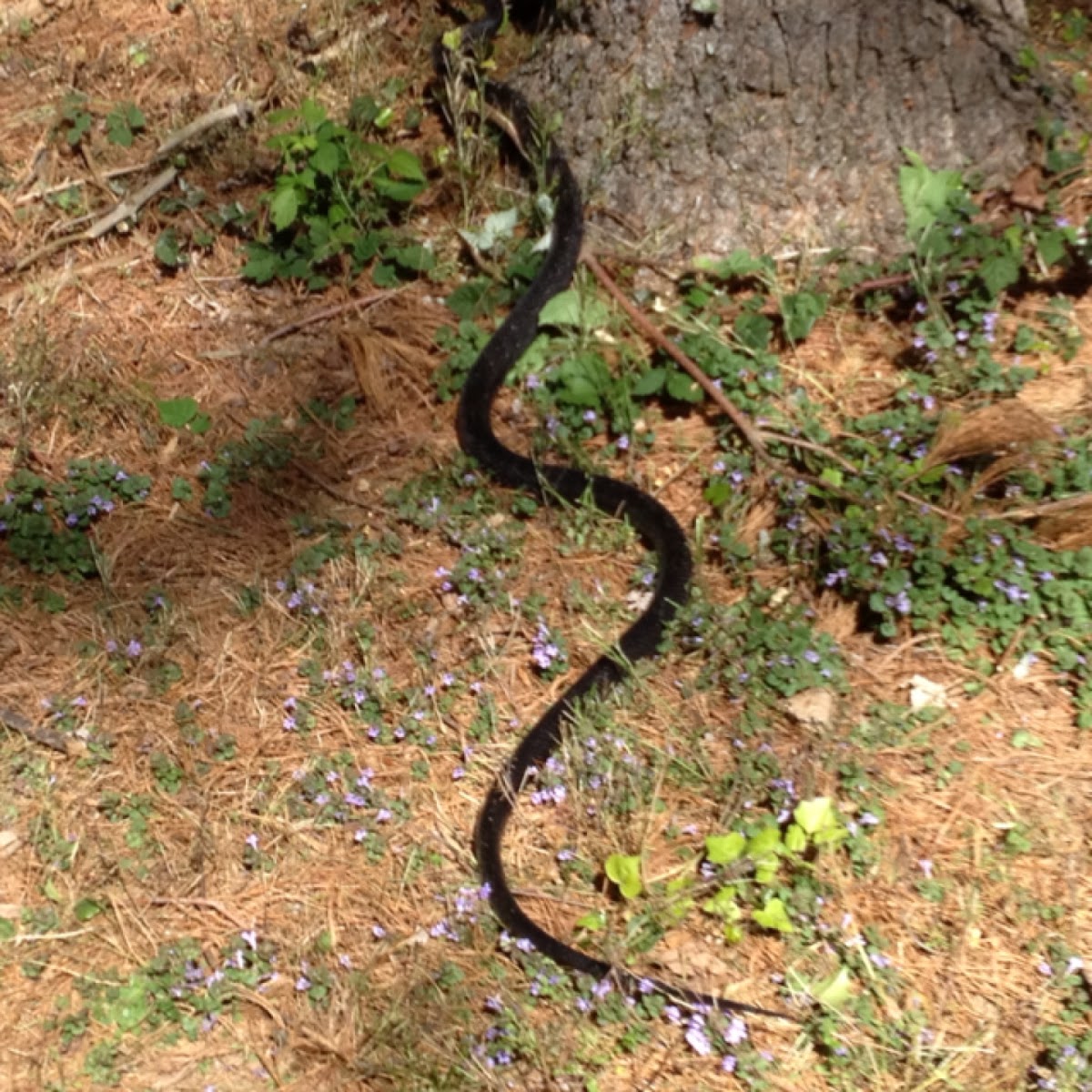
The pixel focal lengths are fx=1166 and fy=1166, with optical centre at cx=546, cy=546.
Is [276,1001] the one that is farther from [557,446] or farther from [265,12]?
[265,12]

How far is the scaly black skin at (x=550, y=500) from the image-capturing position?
2.33 m

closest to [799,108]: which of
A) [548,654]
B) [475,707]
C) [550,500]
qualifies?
[550,500]

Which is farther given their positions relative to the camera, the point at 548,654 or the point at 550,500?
the point at 550,500

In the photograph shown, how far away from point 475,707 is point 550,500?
65 centimetres

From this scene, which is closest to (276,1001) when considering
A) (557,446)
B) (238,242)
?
(557,446)

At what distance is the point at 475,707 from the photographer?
2.78m

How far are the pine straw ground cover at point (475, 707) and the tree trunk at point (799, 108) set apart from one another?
0.30 meters

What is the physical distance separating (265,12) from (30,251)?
141 centimetres

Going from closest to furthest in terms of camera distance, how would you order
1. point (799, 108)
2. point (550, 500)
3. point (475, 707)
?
point (475, 707) < point (550, 500) < point (799, 108)

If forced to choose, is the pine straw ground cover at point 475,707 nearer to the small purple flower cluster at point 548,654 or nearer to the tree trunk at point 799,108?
the small purple flower cluster at point 548,654

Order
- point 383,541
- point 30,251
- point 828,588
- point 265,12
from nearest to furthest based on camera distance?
point 828,588, point 383,541, point 30,251, point 265,12

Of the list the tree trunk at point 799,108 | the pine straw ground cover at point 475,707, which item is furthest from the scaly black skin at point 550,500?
the tree trunk at point 799,108

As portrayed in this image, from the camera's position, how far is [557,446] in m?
3.26

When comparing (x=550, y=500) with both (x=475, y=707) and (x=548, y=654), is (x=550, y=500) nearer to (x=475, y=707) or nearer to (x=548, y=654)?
(x=548, y=654)
